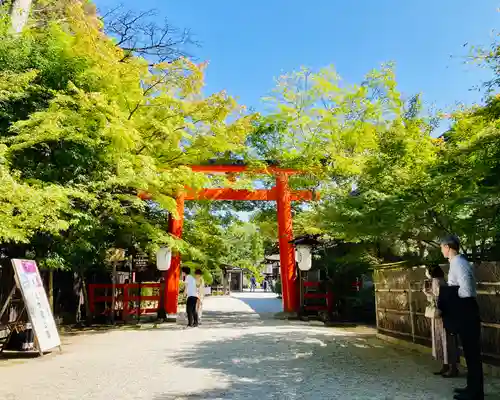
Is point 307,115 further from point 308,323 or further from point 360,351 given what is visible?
point 360,351

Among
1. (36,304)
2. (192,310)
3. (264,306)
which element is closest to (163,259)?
(192,310)

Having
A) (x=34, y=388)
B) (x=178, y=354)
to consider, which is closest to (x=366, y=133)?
(x=178, y=354)

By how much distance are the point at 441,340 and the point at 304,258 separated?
9231mm

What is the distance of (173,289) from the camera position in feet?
52.2

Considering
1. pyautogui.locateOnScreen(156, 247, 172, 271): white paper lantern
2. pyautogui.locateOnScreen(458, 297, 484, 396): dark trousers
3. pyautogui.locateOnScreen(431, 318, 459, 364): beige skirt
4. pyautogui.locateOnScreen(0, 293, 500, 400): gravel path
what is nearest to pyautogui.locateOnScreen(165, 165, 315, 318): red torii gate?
pyautogui.locateOnScreen(156, 247, 172, 271): white paper lantern

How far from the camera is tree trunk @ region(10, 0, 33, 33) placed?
10680 mm

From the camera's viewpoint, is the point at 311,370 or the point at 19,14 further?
the point at 19,14

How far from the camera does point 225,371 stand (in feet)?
21.0

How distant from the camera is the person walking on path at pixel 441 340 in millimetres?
5801

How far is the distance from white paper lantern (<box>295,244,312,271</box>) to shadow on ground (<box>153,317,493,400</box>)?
Answer: 5.15 meters

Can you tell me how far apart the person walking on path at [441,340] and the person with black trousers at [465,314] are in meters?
0.76

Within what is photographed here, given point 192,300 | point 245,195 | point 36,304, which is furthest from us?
point 245,195

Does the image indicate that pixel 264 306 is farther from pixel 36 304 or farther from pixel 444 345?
pixel 444 345

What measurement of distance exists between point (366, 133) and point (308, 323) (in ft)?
22.6
